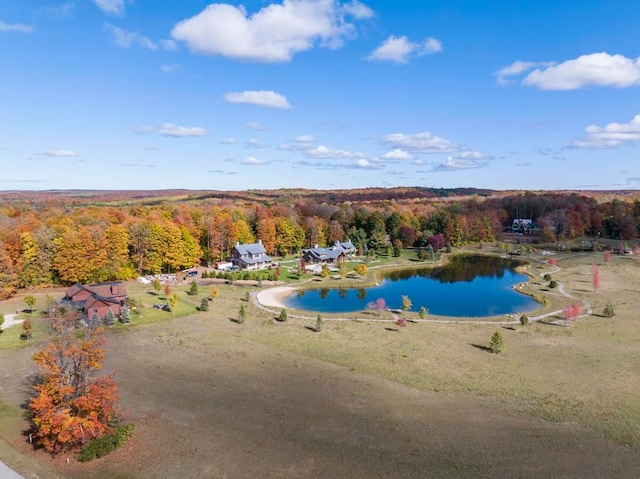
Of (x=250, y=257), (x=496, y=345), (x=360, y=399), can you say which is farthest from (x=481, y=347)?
(x=250, y=257)

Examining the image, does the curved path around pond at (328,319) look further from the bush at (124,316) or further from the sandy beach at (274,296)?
the bush at (124,316)

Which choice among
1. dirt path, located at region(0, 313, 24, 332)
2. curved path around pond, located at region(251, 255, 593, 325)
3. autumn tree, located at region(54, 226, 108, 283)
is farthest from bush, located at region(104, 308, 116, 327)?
autumn tree, located at region(54, 226, 108, 283)

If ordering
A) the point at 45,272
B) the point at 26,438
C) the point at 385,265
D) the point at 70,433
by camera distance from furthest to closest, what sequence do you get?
the point at 385,265, the point at 45,272, the point at 26,438, the point at 70,433

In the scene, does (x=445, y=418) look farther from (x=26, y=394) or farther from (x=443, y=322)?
(x=26, y=394)

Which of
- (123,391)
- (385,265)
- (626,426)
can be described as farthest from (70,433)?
(385,265)

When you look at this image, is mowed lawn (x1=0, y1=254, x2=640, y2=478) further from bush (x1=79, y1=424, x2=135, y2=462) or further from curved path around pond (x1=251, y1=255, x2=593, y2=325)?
curved path around pond (x1=251, y1=255, x2=593, y2=325)

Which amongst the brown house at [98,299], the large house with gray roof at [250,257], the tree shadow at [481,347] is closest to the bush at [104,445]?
the brown house at [98,299]

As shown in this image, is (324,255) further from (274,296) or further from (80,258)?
(80,258)
